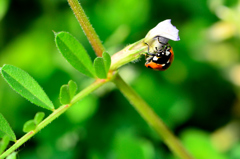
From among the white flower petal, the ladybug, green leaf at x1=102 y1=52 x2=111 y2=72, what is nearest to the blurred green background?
the ladybug

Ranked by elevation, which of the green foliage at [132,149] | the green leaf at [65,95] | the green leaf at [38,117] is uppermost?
the green leaf at [65,95]

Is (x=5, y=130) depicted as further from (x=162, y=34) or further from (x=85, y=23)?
(x=162, y=34)

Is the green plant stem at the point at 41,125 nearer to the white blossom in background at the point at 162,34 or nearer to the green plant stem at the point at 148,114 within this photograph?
the green plant stem at the point at 148,114

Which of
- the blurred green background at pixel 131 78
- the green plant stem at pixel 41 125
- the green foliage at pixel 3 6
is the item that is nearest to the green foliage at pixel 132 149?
the blurred green background at pixel 131 78

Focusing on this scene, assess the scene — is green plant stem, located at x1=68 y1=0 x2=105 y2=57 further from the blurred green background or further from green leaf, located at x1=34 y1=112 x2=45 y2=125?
the blurred green background

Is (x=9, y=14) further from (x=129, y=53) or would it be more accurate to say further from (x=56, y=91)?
(x=129, y=53)

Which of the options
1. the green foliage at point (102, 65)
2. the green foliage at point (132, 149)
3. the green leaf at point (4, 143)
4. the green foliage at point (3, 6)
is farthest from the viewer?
the green foliage at point (3, 6)

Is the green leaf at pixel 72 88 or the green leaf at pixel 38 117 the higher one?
the green leaf at pixel 72 88
